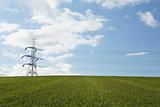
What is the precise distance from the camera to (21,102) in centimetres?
3016

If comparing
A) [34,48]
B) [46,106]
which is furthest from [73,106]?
[34,48]

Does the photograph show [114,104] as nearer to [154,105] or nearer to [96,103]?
[96,103]

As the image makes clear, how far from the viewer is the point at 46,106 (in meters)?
27.9

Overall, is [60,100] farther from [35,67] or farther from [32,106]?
[35,67]

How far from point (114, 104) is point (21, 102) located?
7207 mm

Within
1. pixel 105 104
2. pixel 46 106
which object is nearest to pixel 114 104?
pixel 105 104

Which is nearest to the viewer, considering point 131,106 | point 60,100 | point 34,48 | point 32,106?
point 32,106

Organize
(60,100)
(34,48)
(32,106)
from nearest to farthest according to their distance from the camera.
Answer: (32,106) < (60,100) < (34,48)

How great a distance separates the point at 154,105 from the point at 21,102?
1048 centimetres

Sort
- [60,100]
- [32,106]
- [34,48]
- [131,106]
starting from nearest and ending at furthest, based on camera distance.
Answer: [32,106]
[131,106]
[60,100]
[34,48]

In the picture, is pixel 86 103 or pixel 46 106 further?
pixel 86 103

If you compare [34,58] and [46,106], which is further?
[34,58]

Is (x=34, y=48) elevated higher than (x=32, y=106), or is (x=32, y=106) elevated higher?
(x=34, y=48)

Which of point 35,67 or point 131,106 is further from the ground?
point 35,67
